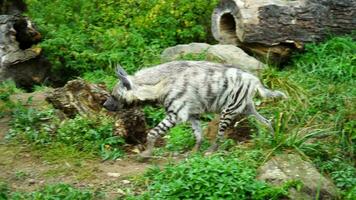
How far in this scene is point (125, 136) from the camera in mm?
7918

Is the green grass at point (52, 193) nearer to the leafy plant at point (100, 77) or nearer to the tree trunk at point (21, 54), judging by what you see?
the leafy plant at point (100, 77)

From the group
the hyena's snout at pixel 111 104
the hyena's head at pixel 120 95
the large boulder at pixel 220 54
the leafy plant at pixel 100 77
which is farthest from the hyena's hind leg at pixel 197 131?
the leafy plant at pixel 100 77

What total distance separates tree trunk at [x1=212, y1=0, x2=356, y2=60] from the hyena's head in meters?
3.42

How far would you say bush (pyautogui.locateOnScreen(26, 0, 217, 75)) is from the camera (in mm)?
10930

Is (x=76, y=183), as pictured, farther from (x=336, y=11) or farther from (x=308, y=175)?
(x=336, y=11)

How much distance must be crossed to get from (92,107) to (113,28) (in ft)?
10.9

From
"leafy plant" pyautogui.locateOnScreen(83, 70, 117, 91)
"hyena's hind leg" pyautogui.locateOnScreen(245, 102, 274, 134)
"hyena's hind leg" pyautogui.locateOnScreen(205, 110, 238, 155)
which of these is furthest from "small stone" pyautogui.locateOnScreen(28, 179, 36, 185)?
"leafy plant" pyautogui.locateOnScreen(83, 70, 117, 91)

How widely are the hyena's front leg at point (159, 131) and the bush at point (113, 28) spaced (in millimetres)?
3122

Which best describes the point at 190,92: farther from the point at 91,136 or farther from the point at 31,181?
the point at 31,181

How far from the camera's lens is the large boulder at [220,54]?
10.1 meters

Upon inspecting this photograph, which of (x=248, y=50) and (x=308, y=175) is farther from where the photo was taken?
(x=248, y=50)

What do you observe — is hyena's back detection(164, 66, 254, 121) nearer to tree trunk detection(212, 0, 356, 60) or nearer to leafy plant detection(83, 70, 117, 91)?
leafy plant detection(83, 70, 117, 91)

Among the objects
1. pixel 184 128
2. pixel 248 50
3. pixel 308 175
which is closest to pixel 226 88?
pixel 184 128

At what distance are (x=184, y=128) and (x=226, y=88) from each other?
1006 mm
